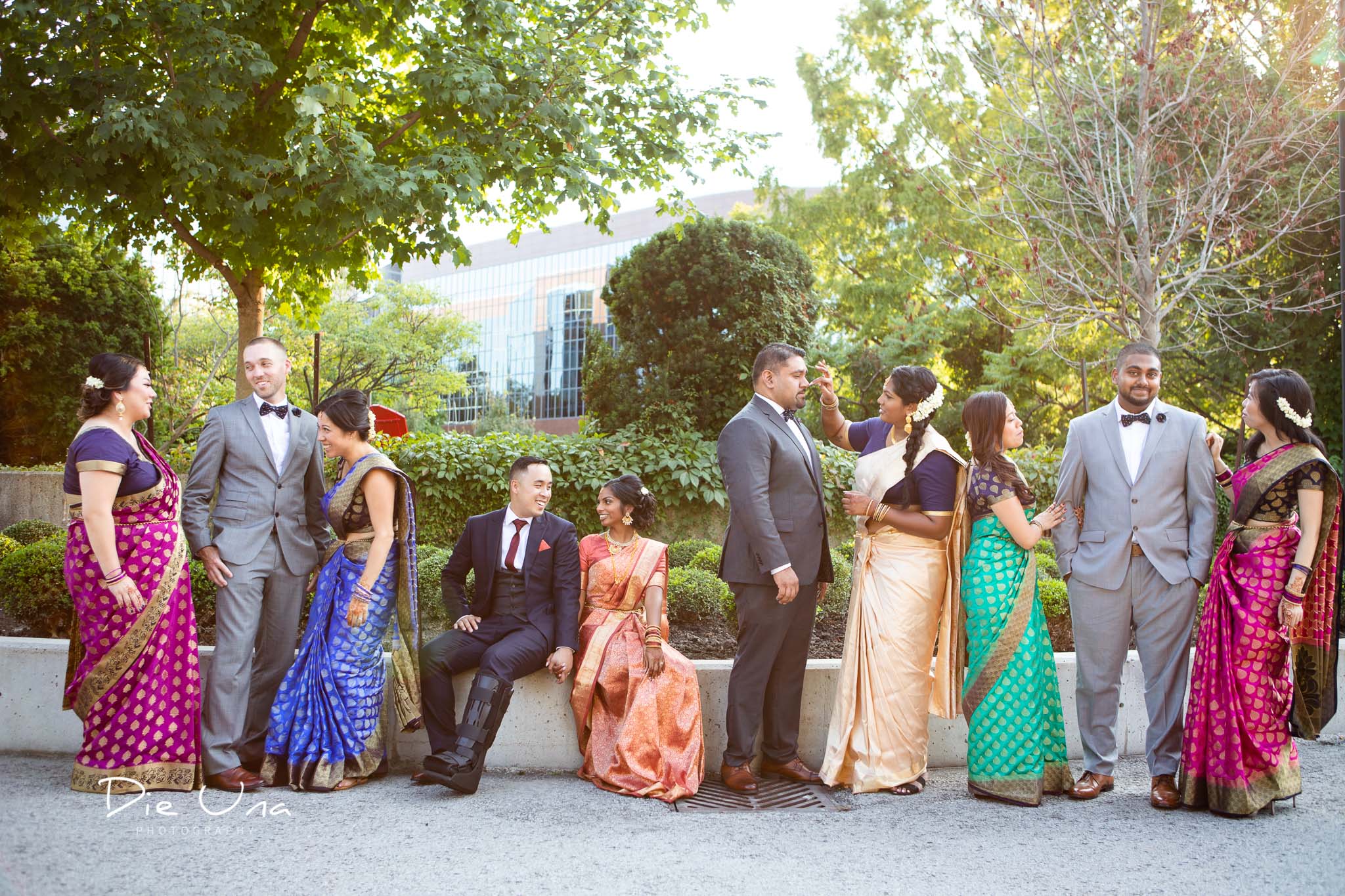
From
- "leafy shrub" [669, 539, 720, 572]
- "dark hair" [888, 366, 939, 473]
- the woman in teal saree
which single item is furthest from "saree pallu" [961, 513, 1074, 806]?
"leafy shrub" [669, 539, 720, 572]

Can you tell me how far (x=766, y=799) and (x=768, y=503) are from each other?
1.42 metres

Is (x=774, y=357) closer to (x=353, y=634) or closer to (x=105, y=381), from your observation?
(x=353, y=634)

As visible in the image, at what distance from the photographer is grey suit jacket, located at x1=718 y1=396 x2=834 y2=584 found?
5.00m

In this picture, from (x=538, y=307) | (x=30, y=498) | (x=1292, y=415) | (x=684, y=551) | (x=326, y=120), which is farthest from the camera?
(x=538, y=307)

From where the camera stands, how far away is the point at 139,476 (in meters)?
4.75

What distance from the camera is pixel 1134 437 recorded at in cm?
509

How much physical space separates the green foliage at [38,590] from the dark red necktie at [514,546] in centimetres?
295

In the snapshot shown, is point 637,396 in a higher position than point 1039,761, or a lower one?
higher

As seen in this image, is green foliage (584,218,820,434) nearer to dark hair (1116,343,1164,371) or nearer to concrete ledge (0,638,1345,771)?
concrete ledge (0,638,1345,771)

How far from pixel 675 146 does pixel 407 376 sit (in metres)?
28.1

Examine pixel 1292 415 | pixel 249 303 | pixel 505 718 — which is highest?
pixel 249 303

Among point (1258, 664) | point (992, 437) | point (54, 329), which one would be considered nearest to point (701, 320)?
point (992, 437)

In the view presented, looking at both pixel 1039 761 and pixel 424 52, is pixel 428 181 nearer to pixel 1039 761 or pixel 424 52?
pixel 424 52

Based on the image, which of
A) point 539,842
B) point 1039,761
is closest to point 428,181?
point 539,842
